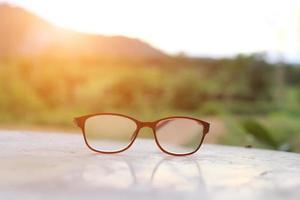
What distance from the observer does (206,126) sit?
0.69 metres

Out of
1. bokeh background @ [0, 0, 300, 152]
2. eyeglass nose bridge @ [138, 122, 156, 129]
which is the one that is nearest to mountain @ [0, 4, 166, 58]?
bokeh background @ [0, 0, 300, 152]

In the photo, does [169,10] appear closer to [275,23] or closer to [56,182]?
[275,23]

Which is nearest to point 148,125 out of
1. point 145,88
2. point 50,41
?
point 50,41

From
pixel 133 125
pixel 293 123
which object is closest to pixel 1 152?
pixel 133 125

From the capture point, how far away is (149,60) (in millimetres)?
4840

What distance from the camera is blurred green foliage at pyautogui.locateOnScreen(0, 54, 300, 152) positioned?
476 centimetres

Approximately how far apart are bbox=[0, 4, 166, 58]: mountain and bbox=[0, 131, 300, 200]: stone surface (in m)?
3.91

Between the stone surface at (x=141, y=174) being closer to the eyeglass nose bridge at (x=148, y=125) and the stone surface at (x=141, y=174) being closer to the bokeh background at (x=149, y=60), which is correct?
the eyeglass nose bridge at (x=148, y=125)

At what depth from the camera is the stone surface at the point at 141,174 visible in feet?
1.37

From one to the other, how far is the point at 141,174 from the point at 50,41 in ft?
14.1

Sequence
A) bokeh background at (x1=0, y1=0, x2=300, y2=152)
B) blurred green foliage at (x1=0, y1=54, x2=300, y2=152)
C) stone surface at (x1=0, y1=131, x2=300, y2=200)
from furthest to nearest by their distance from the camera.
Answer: blurred green foliage at (x1=0, y1=54, x2=300, y2=152), bokeh background at (x1=0, y1=0, x2=300, y2=152), stone surface at (x1=0, y1=131, x2=300, y2=200)

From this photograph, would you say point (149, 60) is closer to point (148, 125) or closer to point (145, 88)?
point (145, 88)

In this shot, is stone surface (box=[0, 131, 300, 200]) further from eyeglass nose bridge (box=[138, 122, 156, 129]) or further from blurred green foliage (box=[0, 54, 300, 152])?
blurred green foliage (box=[0, 54, 300, 152])

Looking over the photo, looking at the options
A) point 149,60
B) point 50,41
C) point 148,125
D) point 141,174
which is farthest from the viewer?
point 149,60
